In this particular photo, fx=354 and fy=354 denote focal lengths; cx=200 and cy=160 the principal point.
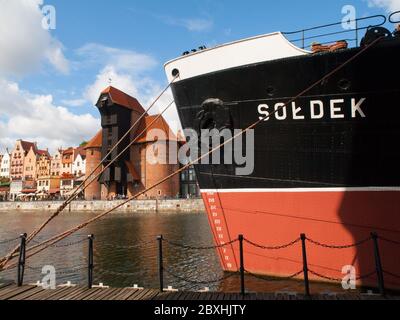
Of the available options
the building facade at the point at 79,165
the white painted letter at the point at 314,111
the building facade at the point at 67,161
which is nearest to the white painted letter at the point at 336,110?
the white painted letter at the point at 314,111

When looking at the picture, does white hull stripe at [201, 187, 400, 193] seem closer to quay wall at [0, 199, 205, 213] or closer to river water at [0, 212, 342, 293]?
river water at [0, 212, 342, 293]

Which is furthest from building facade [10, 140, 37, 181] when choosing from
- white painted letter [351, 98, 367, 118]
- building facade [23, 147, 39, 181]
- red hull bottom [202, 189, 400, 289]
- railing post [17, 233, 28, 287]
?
white painted letter [351, 98, 367, 118]

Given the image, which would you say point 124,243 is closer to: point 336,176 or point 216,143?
point 216,143

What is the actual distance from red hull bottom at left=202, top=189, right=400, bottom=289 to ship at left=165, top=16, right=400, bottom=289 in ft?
0.07

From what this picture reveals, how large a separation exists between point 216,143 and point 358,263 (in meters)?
4.38

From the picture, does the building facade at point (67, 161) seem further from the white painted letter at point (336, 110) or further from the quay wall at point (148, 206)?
the white painted letter at point (336, 110)

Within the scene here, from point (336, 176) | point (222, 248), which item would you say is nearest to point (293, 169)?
point (336, 176)

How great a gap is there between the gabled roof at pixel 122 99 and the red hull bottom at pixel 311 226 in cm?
5450

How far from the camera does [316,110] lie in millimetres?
8164

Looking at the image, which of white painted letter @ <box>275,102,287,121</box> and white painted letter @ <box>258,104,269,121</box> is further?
white painted letter @ <box>258,104,269,121</box>

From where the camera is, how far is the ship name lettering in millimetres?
7891

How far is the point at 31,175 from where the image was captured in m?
101

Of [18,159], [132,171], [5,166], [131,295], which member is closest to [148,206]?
[132,171]

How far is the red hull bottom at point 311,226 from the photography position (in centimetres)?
774
